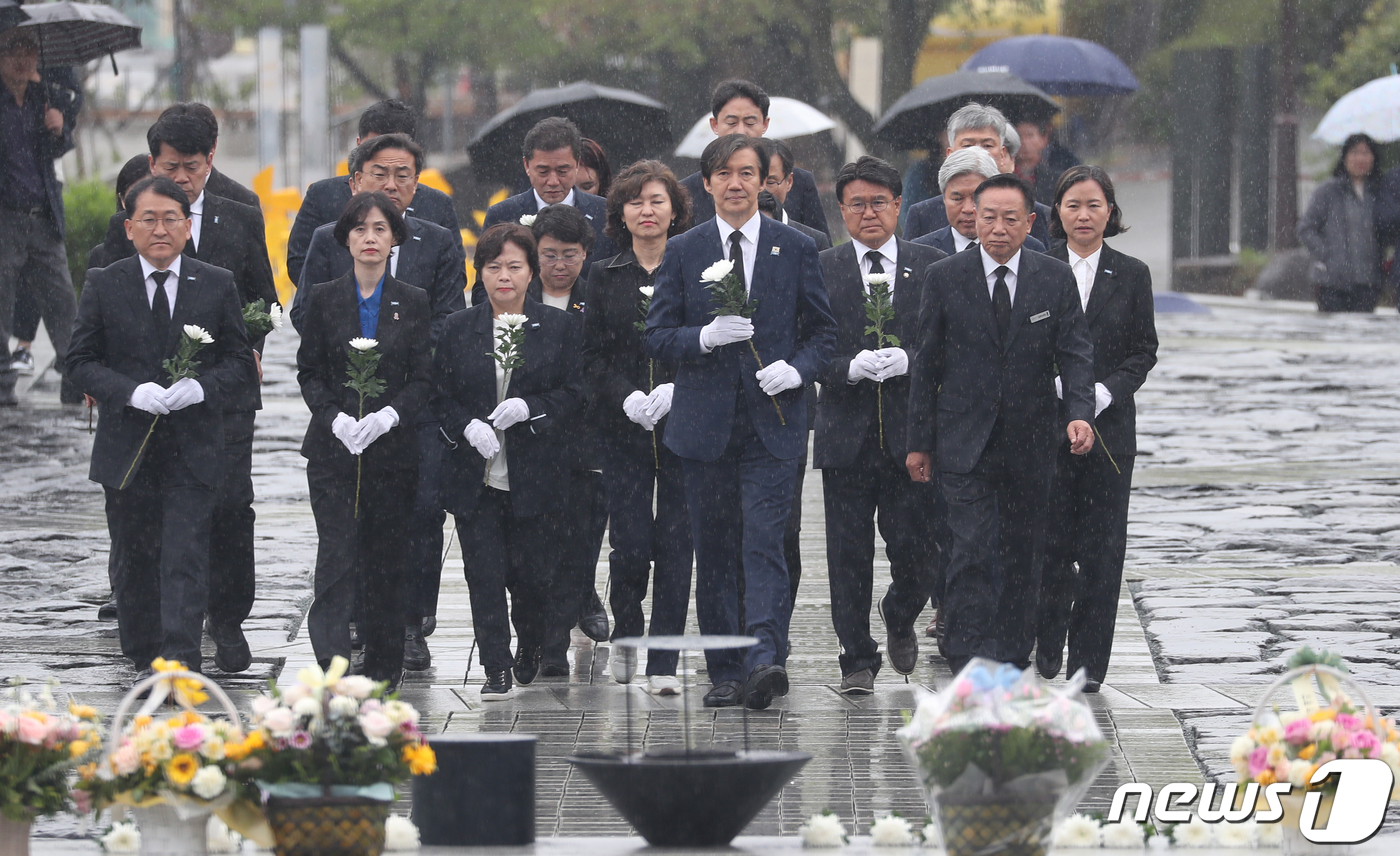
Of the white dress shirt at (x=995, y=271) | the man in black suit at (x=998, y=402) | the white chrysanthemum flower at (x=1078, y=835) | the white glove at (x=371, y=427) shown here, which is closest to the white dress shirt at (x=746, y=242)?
the man in black suit at (x=998, y=402)

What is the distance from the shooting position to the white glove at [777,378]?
792 centimetres

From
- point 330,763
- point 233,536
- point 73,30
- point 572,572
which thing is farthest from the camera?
point 73,30

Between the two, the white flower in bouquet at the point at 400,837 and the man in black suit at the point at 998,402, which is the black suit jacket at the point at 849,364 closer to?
the man in black suit at the point at 998,402

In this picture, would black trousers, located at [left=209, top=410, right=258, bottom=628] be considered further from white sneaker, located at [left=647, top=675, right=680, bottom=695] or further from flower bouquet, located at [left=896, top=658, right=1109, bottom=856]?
flower bouquet, located at [left=896, top=658, right=1109, bottom=856]

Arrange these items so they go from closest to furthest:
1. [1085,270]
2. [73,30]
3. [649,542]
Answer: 1. [1085,270]
2. [649,542]
3. [73,30]

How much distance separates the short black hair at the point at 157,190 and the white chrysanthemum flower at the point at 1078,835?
4.34m

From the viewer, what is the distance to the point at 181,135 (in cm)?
888

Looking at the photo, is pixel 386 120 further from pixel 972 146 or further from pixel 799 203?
pixel 972 146

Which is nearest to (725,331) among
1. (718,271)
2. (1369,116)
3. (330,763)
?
(718,271)

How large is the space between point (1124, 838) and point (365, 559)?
3.49m

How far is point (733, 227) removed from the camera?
8.24 meters

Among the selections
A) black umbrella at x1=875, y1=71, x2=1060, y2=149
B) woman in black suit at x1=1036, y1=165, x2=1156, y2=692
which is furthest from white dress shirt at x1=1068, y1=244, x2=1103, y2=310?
black umbrella at x1=875, y1=71, x2=1060, y2=149

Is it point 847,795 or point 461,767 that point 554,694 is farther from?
point 461,767

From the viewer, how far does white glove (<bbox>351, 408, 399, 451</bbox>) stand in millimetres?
7941
